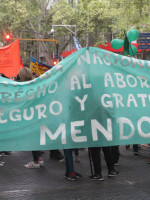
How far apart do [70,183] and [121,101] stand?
1.80 meters

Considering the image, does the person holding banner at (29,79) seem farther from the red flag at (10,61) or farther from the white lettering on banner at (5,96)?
the red flag at (10,61)

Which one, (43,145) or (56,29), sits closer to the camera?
(43,145)

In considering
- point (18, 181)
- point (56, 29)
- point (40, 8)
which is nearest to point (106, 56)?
point (18, 181)

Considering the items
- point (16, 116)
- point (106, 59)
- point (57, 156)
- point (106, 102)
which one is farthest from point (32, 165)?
A: point (106, 59)

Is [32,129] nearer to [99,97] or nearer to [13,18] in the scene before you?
[99,97]

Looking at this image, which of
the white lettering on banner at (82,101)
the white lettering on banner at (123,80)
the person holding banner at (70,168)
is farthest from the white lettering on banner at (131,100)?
the person holding banner at (70,168)

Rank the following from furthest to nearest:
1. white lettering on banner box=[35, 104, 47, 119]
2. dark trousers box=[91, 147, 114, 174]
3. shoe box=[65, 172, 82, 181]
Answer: shoe box=[65, 172, 82, 181]
dark trousers box=[91, 147, 114, 174]
white lettering on banner box=[35, 104, 47, 119]

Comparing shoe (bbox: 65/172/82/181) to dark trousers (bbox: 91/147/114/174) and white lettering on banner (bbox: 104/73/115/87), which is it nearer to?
dark trousers (bbox: 91/147/114/174)

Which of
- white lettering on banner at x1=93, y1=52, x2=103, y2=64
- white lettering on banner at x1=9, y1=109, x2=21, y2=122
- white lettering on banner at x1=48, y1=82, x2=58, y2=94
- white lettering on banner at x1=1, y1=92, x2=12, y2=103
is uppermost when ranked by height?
white lettering on banner at x1=93, y1=52, x2=103, y2=64

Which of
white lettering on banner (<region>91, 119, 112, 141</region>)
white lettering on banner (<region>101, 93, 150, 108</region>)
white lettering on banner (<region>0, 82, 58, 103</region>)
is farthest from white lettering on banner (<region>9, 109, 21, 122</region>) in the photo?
white lettering on banner (<region>101, 93, 150, 108</region>)

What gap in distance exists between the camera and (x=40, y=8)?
36875mm

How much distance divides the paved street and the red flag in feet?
17.9

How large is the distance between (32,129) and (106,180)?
1.85 metres

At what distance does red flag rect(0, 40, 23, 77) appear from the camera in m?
12.2
